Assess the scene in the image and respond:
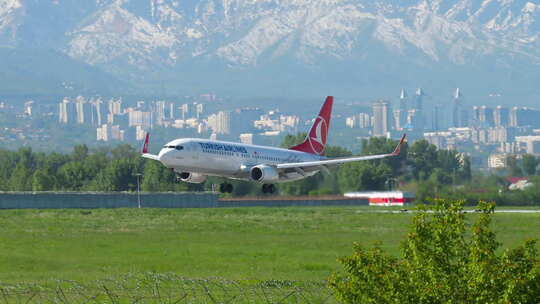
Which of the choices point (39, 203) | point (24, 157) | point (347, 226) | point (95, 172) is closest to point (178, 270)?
point (347, 226)

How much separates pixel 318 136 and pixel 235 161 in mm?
14148

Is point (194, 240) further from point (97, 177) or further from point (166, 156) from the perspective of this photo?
point (97, 177)

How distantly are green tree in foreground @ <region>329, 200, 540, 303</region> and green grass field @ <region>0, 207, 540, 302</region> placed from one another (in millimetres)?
16942

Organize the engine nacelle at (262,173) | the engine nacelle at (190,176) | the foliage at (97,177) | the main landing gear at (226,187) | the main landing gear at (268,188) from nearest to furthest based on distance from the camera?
the engine nacelle at (190,176), the main landing gear at (226,187), the engine nacelle at (262,173), the main landing gear at (268,188), the foliage at (97,177)

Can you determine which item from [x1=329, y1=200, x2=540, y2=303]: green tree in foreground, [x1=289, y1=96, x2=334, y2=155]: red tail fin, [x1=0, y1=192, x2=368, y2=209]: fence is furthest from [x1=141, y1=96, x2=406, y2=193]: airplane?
[x1=329, y1=200, x2=540, y2=303]: green tree in foreground

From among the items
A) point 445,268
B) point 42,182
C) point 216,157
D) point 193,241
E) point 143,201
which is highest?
point 216,157

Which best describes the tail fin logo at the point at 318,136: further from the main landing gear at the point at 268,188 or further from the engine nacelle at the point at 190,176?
the engine nacelle at the point at 190,176

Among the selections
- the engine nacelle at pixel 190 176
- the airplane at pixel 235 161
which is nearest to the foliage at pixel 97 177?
the airplane at pixel 235 161

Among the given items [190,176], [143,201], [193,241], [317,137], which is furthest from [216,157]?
[143,201]

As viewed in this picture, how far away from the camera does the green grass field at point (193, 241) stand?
45.1 metres

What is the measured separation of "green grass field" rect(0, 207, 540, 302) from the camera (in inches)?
1775

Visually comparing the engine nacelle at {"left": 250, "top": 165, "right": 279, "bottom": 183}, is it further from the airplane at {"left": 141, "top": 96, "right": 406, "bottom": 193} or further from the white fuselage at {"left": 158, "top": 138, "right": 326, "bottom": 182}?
the white fuselage at {"left": 158, "top": 138, "right": 326, "bottom": 182}

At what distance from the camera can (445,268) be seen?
23078 mm

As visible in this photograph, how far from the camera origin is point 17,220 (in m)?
77.2
